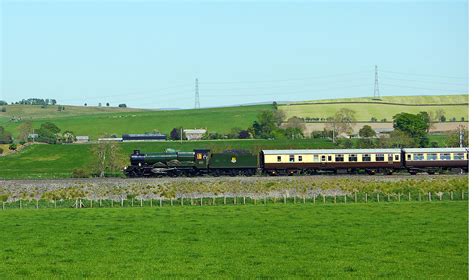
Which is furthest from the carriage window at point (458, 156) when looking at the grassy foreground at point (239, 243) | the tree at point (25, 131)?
the tree at point (25, 131)

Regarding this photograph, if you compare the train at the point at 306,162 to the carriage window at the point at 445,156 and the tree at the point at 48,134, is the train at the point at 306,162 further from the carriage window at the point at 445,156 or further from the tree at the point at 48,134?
the tree at the point at 48,134

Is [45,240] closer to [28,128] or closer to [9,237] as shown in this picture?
[9,237]

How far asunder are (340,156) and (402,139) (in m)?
51.8

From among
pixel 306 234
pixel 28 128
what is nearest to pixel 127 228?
pixel 306 234

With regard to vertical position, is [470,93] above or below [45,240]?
above

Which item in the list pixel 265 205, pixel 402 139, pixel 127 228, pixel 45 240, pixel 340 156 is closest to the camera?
pixel 45 240

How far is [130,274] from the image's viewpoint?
24.7 meters

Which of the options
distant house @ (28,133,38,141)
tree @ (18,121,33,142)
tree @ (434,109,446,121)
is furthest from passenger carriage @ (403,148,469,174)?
tree @ (434,109,446,121)

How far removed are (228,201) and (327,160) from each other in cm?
2371

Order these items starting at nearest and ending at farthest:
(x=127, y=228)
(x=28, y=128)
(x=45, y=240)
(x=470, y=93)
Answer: (x=470, y=93), (x=45, y=240), (x=127, y=228), (x=28, y=128)

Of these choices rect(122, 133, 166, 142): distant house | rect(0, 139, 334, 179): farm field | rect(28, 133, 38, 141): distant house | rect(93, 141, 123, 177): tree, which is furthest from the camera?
rect(122, 133, 166, 142): distant house

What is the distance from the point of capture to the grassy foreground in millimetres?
25172

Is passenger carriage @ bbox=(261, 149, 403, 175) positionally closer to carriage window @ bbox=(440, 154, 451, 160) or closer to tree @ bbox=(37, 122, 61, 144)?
carriage window @ bbox=(440, 154, 451, 160)

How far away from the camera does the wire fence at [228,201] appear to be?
174 ft
